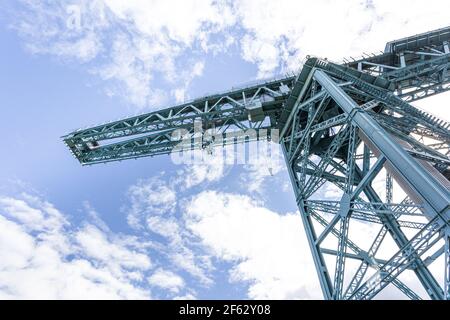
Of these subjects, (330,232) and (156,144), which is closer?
A: (330,232)

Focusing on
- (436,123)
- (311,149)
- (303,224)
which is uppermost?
(311,149)

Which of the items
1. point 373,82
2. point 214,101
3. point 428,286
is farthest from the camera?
point 214,101

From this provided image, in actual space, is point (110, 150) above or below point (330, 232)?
above

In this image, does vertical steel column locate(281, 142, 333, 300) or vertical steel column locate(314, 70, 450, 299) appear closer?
vertical steel column locate(314, 70, 450, 299)

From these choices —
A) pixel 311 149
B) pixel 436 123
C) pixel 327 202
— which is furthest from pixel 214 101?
pixel 436 123

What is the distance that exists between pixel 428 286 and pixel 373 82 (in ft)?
27.6

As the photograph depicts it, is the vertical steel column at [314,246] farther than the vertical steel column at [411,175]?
Yes

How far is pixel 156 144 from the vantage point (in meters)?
21.5

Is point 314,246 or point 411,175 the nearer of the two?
point 411,175

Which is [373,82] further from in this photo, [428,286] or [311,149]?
[428,286]

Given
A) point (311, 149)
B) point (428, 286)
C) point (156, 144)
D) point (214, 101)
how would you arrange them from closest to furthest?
point (428, 286) → point (311, 149) → point (214, 101) → point (156, 144)

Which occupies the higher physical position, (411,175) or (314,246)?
(314,246)
